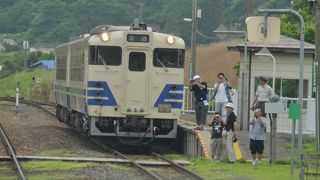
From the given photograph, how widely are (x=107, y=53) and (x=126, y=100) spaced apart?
1.37 meters

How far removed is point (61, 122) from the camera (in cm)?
Result: 3048

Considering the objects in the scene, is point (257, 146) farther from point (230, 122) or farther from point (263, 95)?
point (263, 95)

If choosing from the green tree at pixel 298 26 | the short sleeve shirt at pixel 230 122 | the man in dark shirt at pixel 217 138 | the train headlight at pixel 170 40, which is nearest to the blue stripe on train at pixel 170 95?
the train headlight at pixel 170 40

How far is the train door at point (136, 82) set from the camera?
2000 centimetres

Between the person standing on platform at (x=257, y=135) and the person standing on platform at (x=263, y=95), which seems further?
the person standing on platform at (x=263, y=95)

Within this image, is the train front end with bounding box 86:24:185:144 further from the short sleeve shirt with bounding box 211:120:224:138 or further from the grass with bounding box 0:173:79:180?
the grass with bounding box 0:173:79:180

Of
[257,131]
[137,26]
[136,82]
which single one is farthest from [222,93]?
[257,131]

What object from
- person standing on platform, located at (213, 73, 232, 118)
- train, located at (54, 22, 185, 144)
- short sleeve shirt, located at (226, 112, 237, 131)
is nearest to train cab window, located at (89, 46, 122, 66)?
train, located at (54, 22, 185, 144)

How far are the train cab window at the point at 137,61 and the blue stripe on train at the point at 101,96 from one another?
0.86 metres

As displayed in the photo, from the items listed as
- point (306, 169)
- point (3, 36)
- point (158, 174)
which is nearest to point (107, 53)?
point (158, 174)

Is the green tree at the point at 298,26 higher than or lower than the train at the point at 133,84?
higher

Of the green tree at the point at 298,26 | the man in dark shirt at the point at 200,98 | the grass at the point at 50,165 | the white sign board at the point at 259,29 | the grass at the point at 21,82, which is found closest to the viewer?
the white sign board at the point at 259,29

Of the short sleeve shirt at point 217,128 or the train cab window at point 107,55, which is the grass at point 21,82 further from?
the short sleeve shirt at point 217,128

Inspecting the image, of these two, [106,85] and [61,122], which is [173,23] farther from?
[106,85]
